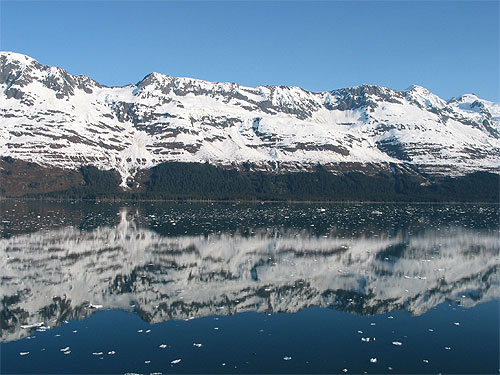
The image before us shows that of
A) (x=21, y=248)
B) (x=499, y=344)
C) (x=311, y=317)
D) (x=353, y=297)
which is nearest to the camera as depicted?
(x=499, y=344)

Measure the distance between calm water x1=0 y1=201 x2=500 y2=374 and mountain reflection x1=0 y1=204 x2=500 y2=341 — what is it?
17 cm

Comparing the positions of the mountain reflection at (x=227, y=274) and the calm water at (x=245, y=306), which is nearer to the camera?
the calm water at (x=245, y=306)

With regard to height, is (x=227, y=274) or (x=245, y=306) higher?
(x=227, y=274)

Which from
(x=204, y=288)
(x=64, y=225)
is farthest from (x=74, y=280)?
(x=64, y=225)

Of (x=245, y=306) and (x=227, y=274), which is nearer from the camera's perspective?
(x=245, y=306)

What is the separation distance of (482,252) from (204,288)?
3916 cm

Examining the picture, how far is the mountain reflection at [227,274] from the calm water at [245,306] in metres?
0.17

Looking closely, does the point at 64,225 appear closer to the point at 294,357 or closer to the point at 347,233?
the point at 347,233

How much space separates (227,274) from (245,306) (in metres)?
10.2

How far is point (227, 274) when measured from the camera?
46438 mm

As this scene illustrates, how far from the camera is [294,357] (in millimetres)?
26531

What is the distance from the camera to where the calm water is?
86.2ft

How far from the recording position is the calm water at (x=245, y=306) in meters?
26.3

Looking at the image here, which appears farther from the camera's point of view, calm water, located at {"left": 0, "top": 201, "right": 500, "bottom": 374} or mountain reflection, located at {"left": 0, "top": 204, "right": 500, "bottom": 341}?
mountain reflection, located at {"left": 0, "top": 204, "right": 500, "bottom": 341}
